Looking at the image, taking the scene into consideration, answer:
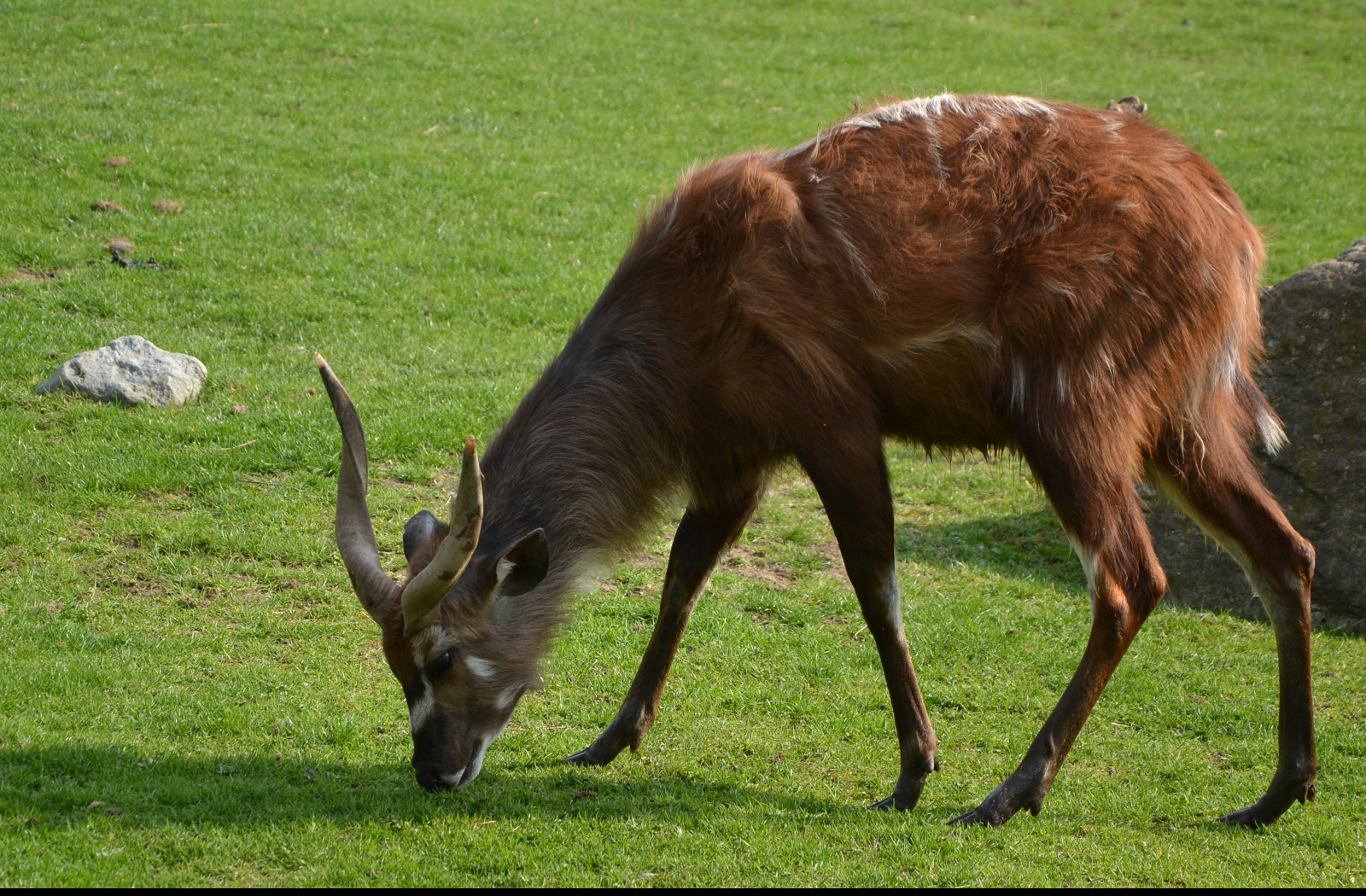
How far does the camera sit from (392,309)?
10.5 metres

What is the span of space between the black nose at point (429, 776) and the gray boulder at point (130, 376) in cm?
470

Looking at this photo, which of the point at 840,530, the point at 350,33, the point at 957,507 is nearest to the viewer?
the point at 840,530

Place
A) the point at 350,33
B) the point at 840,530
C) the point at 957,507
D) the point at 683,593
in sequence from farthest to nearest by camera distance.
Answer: the point at 350,33, the point at 957,507, the point at 683,593, the point at 840,530

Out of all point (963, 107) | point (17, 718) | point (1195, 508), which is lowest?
point (17, 718)

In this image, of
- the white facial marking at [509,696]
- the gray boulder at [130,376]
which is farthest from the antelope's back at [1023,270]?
the gray boulder at [130,376]

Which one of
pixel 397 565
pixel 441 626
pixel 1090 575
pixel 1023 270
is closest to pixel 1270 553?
pixel 1090 575

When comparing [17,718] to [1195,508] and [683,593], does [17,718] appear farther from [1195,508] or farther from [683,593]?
[1195,508]

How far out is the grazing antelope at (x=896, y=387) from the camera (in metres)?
4.95

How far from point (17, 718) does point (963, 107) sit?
16.3ft

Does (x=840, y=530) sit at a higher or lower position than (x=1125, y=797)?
higher

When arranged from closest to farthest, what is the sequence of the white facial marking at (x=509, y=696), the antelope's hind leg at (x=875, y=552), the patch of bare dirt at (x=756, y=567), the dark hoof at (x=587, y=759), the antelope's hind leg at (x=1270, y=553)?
1. the antelope's hind leg at (x=875, y=552)
2. the white facial marking at (x=509, y=696)
3. the antelope's hind leg at (x=1270, y=553)
4. the dark hoof at (x=587, y=759)
5. the patch of bare dirt at (x=756, y=567)

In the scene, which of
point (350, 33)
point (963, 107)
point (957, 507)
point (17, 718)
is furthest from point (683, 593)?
point (350, 33)

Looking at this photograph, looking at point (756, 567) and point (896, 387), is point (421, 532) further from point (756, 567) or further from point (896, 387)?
point (756, 567)

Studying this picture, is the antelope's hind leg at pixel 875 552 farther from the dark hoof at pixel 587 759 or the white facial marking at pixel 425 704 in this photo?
the white facial marking at pixel 425 704
